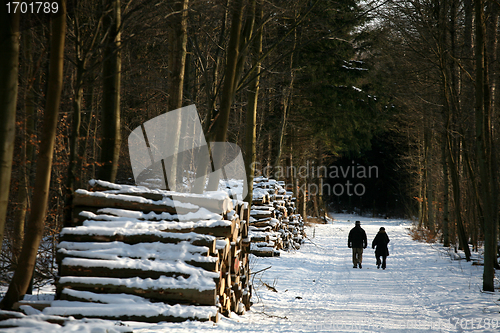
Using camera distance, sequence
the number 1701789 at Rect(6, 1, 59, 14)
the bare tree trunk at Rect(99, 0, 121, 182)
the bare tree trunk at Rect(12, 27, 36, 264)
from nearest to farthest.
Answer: the number 1701789 at Rect(6, 1, 59, 14) → the bare tree trunk at Rect(99, 0, 121, 182) → the bare tree trunk at Rect(12, 27, 36, 264)

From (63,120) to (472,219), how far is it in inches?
580

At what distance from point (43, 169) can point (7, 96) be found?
1205 millimetres

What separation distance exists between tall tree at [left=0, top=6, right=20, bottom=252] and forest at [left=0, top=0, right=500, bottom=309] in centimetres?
2

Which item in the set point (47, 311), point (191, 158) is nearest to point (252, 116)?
point (191, 158)

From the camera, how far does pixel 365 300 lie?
28.1ft

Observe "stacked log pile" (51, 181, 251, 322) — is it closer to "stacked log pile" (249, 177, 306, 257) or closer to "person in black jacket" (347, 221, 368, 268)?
A: "stacked log pile" (249, 177, 306, 257)

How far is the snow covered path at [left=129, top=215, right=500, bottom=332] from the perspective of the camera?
6.37m

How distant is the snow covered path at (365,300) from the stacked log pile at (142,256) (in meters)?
0.33

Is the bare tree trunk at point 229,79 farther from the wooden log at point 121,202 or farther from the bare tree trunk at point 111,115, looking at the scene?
the wooden log at point 121,202

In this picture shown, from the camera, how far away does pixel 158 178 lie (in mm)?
13133

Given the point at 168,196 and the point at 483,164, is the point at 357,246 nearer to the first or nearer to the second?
the point at 483,164

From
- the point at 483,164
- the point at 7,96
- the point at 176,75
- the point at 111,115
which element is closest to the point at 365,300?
the point at 483,164

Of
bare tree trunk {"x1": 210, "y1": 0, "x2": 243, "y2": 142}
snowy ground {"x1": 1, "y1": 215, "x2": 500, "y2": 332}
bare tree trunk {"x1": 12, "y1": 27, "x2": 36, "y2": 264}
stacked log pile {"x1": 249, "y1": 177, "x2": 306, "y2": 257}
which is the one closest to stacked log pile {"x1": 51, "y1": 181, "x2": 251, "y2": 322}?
snowy ground {"x1": 1, "y1": 215, "x2": 500, "y2": 332}

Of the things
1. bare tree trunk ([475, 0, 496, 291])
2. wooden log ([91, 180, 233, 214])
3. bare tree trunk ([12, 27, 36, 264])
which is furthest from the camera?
bare tree trunk ([475, 0, 496, 291])
